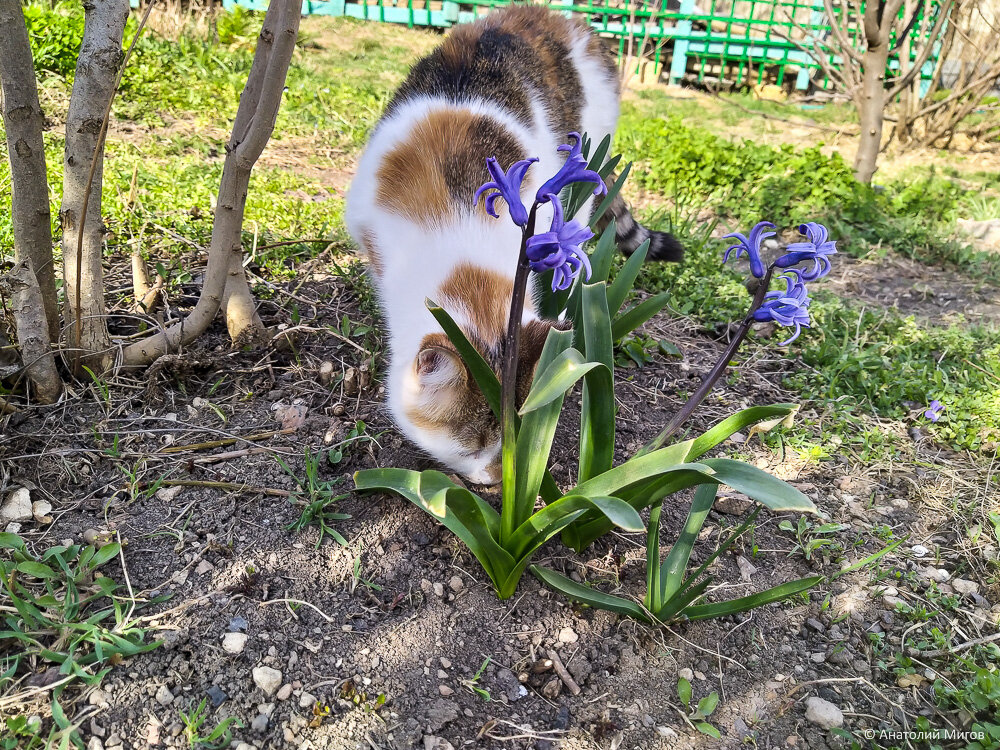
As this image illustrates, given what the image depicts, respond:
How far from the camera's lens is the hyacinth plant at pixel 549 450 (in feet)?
4.91

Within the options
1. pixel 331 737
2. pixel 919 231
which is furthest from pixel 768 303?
pixel 919 231

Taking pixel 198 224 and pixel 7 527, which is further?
pixel 198 224

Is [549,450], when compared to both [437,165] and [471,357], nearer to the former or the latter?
[471,357]

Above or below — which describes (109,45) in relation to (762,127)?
above

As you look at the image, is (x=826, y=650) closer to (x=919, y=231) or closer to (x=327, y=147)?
(x=919, y=231)

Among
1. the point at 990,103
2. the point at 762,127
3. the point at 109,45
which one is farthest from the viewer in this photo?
the point at 762,127

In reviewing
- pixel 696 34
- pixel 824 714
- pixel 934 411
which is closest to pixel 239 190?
pixel 824 714

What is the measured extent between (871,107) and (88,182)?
5622mm

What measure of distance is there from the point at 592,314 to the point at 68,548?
1.58 metres

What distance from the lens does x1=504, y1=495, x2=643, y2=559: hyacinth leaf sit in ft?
5.09

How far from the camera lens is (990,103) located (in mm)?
7648

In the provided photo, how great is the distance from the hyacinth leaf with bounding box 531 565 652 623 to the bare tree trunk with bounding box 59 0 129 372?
176 centimetres

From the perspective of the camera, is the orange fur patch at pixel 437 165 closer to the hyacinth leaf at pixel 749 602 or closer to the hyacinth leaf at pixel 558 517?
the hyacinth leaf at pixel 558 517

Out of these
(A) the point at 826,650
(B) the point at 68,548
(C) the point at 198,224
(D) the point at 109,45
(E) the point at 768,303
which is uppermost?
(D) the point at 109,45
